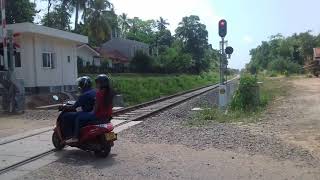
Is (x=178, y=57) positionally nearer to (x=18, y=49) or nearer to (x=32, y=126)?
(x=18, y=49)

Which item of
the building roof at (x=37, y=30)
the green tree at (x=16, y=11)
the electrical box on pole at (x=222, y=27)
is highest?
the green tree at (x=16, y=11)

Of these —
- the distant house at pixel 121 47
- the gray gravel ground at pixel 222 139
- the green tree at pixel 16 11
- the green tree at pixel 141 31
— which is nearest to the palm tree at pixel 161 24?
the green tree at pixel 141 31

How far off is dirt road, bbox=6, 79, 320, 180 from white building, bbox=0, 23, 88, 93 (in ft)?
42.8

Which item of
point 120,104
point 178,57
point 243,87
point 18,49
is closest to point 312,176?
point 243,87

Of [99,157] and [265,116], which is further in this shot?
[265,116]

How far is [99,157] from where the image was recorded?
9.93 metres

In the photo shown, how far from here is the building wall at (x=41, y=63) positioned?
25688 millimetres

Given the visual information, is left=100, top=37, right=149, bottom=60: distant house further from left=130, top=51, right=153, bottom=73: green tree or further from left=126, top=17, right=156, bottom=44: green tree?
left=126, top=17, right=156, bottom=44: green tree

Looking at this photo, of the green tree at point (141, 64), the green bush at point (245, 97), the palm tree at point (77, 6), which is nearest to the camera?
the green bush at point (245, 97)

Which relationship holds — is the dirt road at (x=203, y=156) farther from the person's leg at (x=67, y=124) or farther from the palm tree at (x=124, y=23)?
the palm tree at (x=124, y=23)

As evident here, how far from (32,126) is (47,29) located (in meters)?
12.0

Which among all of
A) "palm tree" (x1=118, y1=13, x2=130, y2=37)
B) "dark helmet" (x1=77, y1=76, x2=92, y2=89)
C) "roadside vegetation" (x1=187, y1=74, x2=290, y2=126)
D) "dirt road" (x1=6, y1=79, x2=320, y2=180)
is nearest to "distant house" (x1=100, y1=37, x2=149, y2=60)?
"palm tree" (x1=118, y1=13, x2=130, y2=37)

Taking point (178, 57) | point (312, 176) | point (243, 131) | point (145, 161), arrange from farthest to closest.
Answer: point (178, 57) → point (243, 131) → point (145, 161) → point (312, 176)

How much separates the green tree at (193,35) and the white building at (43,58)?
77.2 m
